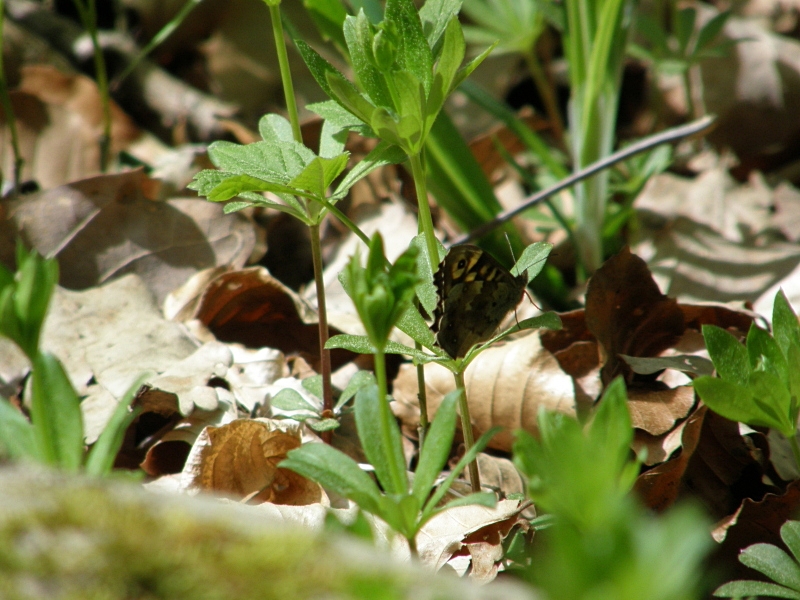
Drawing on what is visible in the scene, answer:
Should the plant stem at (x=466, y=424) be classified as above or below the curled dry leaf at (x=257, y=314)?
below

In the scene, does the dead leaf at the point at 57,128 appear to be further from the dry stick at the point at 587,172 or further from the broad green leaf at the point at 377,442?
the broad green leaf at the point at 377,442

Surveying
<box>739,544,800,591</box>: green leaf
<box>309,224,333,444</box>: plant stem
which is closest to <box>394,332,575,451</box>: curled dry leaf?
<box>309,224,333,444</box>: plant stem

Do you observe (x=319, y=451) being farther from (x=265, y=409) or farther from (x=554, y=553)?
(x=265, y=409)

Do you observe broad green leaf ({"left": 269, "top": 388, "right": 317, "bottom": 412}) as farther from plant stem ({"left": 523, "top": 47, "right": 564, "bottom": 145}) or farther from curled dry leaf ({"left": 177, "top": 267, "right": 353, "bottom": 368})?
plant stem ({"left": 523, "top": 47, "right": 564, "bottom": 145})

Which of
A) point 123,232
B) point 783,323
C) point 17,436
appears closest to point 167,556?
point 17,436

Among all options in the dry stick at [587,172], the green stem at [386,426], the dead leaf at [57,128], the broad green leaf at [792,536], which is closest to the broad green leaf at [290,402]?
the green stem at [386,426]

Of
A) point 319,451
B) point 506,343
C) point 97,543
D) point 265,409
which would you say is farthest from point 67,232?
point 97,543

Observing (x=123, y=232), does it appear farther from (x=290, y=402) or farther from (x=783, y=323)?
(x=783, y=323)
